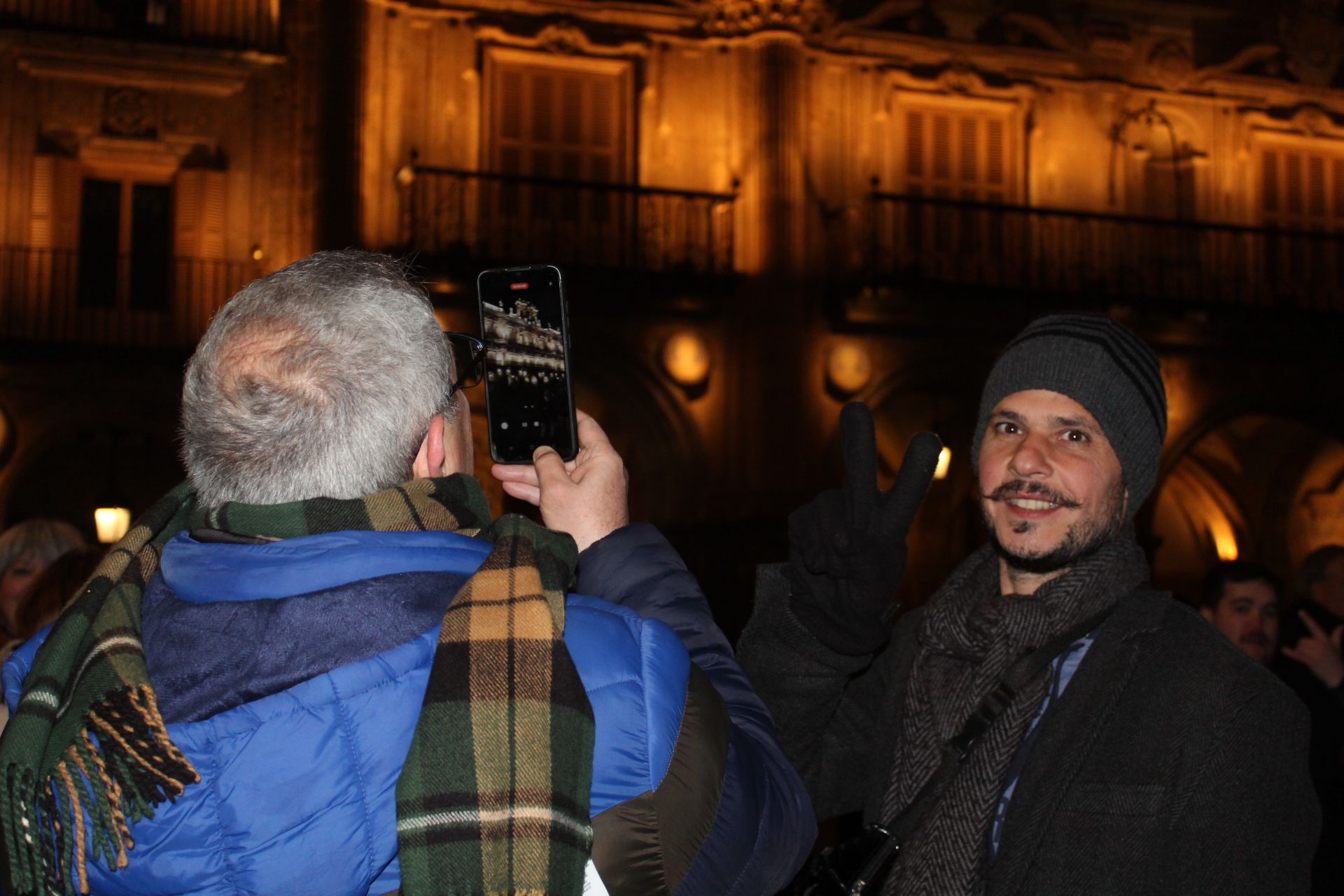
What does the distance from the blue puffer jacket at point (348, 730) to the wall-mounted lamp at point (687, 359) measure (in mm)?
12454

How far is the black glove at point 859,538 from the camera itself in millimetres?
2230

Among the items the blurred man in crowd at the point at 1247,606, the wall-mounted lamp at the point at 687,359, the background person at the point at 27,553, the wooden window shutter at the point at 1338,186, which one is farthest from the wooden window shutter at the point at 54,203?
the wooden window shutter at the point at 1338,186

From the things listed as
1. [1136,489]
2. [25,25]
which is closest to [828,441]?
[25,25]

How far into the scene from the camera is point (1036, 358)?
264 centimetres

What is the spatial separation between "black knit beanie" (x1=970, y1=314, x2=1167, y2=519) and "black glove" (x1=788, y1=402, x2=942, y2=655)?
45cm

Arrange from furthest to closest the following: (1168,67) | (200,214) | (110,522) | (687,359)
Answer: (1168,67) → (687,359) → (200,214) → (110,522)

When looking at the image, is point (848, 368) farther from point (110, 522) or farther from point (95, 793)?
point (95, 793)

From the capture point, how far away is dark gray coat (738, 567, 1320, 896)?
7.00 feet

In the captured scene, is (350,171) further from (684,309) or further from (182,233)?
(684,309)

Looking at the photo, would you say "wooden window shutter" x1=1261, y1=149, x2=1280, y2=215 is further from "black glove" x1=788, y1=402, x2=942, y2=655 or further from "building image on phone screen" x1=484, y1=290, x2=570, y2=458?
"building image on phone screen" x1=484, y1=290, x2=570, y2=458

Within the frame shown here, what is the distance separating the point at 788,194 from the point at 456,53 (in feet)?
12.8

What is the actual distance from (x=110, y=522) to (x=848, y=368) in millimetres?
7806

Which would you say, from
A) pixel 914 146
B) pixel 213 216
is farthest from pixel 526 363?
pixel 914 146

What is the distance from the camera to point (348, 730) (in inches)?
58.7
